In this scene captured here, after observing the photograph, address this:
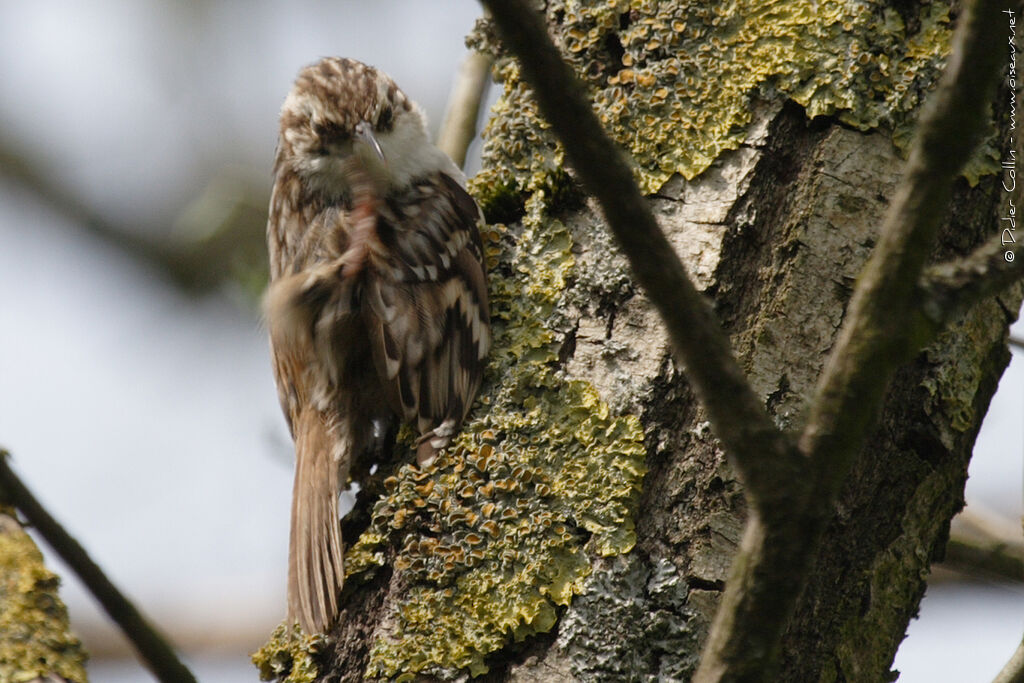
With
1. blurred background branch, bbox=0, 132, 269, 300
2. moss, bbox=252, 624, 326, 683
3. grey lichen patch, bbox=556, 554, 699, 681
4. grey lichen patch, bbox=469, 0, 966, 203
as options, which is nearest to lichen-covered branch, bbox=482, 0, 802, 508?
grey lichen patch, bbox=556, 554, 699, 681

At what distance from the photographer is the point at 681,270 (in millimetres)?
945

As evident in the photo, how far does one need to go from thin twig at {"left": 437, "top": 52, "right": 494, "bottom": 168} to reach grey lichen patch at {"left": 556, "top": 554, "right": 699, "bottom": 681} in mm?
1312

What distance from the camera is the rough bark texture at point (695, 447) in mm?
1452

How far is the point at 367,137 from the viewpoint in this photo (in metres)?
2.48

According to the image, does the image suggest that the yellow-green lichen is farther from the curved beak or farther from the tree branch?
the curved beak

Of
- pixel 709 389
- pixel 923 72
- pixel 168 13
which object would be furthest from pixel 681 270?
pixel 168 13

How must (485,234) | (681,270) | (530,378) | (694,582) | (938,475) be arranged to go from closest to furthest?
(681,270)
(694,582)
(938,475)
(530,378)
(485,234)

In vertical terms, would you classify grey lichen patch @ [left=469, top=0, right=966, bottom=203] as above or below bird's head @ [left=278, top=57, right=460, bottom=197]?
below

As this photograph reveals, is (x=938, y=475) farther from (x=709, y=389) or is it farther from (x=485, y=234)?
(x=485, y=234)

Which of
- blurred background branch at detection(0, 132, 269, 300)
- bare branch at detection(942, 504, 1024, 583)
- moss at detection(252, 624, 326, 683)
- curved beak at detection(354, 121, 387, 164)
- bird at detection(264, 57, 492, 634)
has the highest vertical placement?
blurred background branch at detection(0, 132, 269, 300)

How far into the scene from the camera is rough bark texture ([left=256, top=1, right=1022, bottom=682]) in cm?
145

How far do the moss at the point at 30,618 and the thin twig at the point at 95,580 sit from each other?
14.4 inches

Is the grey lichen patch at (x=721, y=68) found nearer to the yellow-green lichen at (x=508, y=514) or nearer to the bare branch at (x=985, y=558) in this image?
the yellow-green lichen at (x=508, y=514)

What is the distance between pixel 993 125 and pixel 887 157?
8.2 inches
